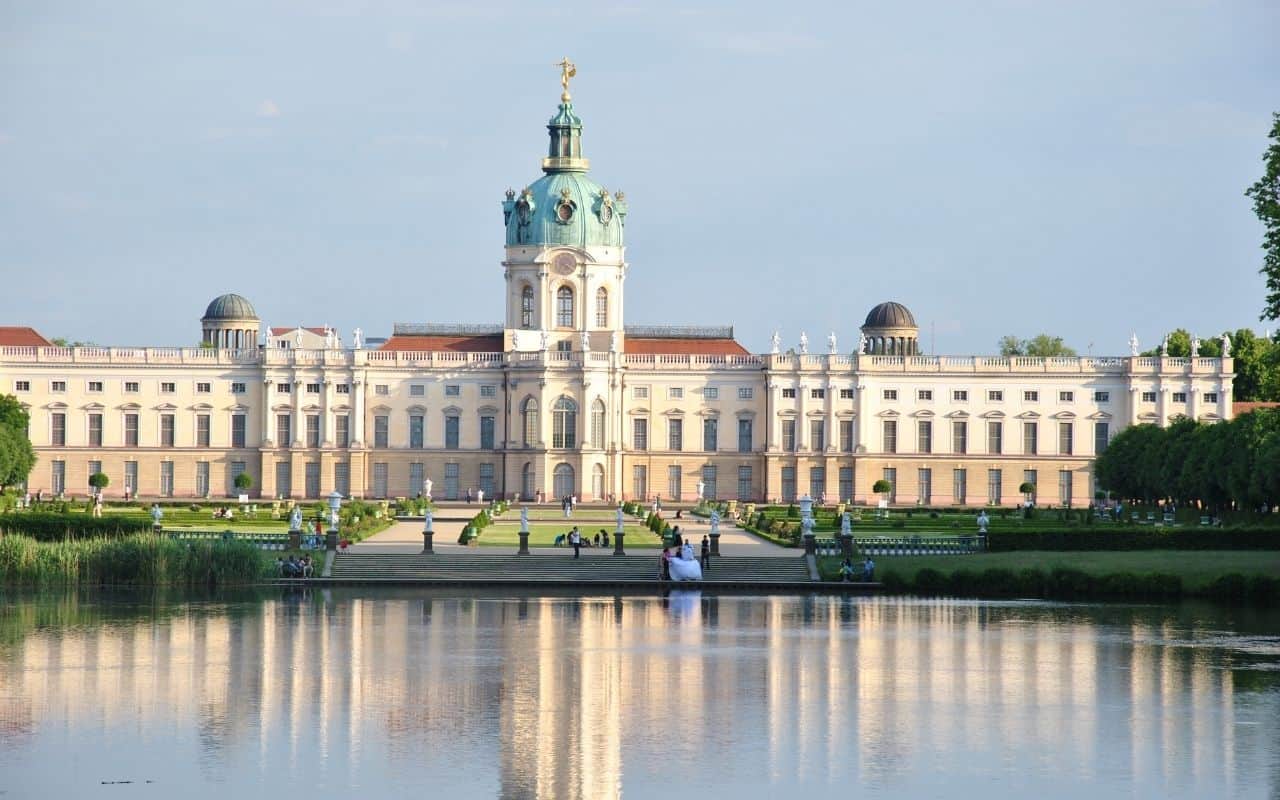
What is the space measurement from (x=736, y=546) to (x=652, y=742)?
3549 centimetres

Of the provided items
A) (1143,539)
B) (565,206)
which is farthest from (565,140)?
(1143,539)

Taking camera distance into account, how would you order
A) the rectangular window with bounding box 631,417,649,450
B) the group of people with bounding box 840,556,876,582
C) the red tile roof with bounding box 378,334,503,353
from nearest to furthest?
1. the group of people with bounding box 840,556,876,582
2. the rectangular window with bounding box 631,417,649,450
3. the red tile roof with bounding box 378,334,503,353

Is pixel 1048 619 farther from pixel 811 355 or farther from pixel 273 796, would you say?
pixel 811 355

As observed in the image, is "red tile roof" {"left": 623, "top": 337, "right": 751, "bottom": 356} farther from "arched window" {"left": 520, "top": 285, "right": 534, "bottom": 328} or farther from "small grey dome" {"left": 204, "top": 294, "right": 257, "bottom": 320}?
"small grey dome" {"left": 204, "top": 294, "right": 257, "bottom": 320}

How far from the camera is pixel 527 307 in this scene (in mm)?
106875

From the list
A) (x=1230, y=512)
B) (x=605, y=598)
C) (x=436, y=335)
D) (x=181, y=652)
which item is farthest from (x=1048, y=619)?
(x=436, y=335)

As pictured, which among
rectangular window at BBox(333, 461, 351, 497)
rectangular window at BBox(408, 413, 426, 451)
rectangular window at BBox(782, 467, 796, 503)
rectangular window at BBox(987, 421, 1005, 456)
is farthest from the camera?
rectangular window at BBox(408, 413, 426, 451)

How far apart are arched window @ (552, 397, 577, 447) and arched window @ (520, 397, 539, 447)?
1.01m

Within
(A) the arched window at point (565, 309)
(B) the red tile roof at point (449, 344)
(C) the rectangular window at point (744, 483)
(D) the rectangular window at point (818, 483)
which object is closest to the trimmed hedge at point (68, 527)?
(B) the red tile roof at point (449, 344)

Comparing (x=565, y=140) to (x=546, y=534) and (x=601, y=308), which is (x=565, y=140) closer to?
(x=601, y=308)

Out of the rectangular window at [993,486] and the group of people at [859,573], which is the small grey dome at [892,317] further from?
the group of people at [859,573]

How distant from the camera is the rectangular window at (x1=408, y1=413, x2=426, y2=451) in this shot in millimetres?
104062

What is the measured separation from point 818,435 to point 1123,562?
49.7m

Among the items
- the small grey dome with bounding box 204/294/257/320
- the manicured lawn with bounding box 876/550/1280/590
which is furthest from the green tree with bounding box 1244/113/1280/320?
the small grey dome with bounding box 204/294/257/320
